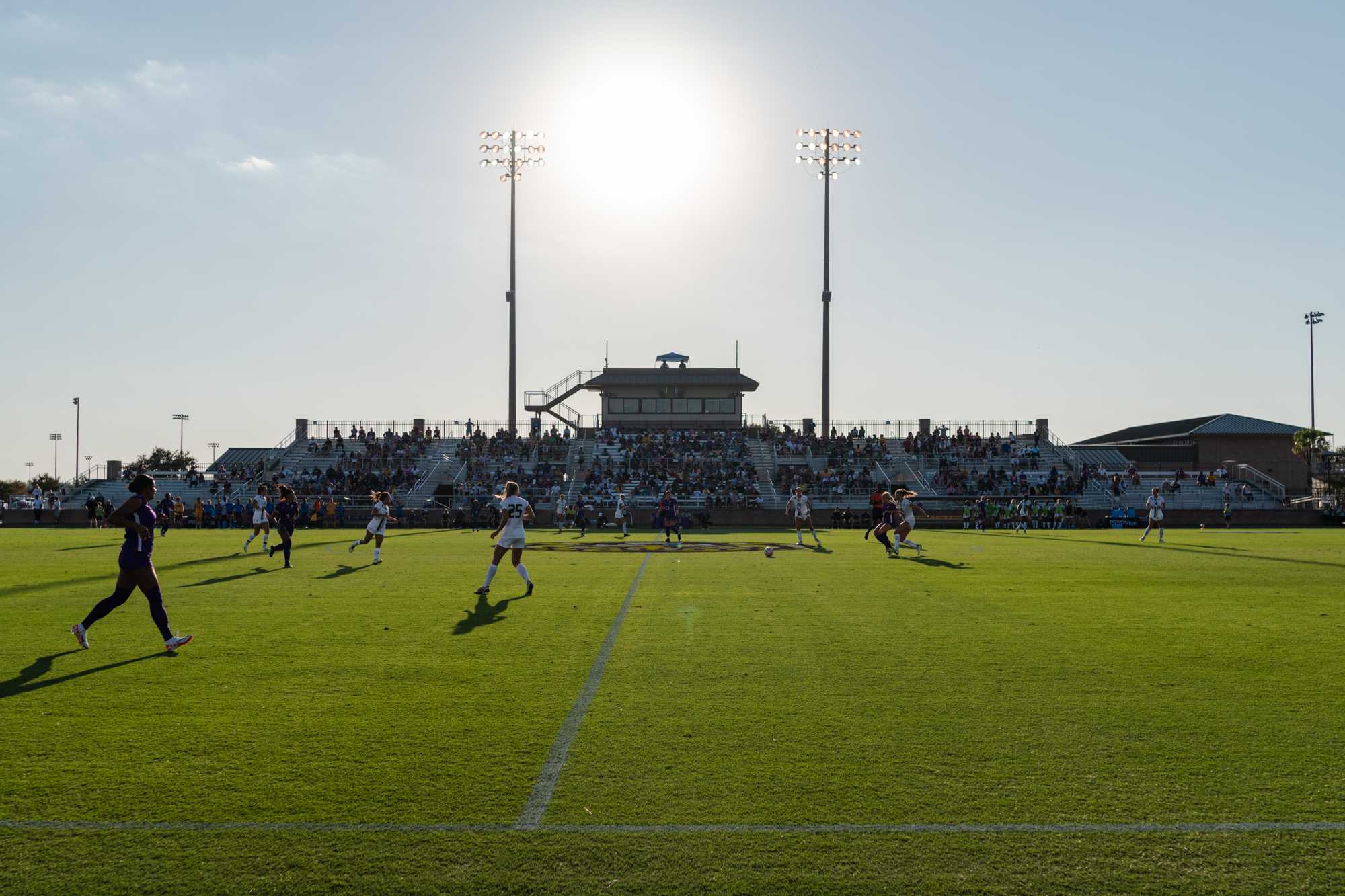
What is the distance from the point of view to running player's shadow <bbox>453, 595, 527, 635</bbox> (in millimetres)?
11492

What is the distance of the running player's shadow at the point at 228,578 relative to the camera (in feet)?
55.3

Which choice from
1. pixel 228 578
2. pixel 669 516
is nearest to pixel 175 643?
pixel 228 578

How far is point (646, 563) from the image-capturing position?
22.4m

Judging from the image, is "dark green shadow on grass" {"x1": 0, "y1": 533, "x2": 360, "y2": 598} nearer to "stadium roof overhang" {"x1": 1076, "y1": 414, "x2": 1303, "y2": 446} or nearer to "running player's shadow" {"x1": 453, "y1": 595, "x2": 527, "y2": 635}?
"running player's shadow" {"x1": 453, "y1": 595, "x2": 527, "y2": 635}

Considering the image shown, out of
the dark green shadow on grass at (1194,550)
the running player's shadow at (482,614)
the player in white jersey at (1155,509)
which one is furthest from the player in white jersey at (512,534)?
the player in white jersey at (1155,509)

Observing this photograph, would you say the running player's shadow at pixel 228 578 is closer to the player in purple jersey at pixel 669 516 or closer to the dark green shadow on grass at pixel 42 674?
the dark green shadow on grass at pixel 42 674

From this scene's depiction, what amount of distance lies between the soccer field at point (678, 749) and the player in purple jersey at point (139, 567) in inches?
12.0

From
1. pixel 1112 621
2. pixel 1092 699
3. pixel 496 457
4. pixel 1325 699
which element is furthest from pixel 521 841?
pixel 496 457

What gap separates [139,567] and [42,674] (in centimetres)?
140

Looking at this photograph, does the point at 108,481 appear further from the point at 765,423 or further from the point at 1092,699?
the point at 1092,699

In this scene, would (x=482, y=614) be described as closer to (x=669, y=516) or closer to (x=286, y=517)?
(x=286, y=517)

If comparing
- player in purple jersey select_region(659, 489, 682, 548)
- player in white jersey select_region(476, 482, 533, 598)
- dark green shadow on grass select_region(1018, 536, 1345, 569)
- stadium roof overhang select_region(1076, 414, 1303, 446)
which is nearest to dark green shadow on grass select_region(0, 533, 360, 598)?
player in white jersey select_region(476, 482, 533, 598)

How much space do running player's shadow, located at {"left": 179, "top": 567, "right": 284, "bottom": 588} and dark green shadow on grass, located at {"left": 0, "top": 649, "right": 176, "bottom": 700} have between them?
7.35 metres

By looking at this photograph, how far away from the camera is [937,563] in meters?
21.6
